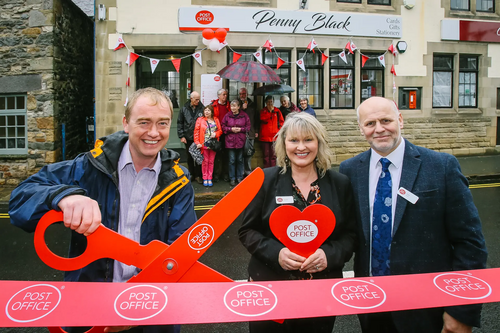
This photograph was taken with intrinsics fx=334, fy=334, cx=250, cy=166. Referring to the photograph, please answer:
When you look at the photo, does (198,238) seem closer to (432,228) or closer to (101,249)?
(101,249)

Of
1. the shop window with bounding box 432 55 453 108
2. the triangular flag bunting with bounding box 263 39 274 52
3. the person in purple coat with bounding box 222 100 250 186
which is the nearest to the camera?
the person in purple coat with bounding box 222 100 250 186

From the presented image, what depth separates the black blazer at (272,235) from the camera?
1.98 m

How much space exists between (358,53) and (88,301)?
11934mm

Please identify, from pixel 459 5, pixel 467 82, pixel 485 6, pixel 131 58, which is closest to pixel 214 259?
pixel 131 58

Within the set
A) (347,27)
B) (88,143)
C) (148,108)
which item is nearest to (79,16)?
(88,143)

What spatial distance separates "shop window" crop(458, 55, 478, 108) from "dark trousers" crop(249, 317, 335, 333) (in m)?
13.6

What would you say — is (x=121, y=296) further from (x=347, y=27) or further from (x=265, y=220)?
(x=347, y=27)

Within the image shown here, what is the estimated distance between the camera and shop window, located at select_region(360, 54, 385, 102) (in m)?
11.8

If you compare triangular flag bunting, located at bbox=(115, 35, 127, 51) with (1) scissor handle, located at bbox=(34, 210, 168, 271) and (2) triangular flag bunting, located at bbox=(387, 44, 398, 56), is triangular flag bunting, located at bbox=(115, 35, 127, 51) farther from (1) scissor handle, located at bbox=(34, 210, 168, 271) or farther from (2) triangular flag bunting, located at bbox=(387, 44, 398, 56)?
(1) scissor handle, located at bbox=(34, 210, 168, 271)

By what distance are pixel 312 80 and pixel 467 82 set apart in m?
6.32

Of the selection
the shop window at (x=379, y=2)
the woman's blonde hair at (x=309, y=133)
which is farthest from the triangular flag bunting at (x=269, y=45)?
the woman's blonde hair at (x=309, y=133)

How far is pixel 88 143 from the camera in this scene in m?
11.7

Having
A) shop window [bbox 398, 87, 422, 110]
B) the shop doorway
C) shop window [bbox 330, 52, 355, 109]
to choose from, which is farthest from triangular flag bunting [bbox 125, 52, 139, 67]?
shop window [bbox 398, 87, 422, 110]

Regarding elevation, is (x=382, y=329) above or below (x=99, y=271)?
below
